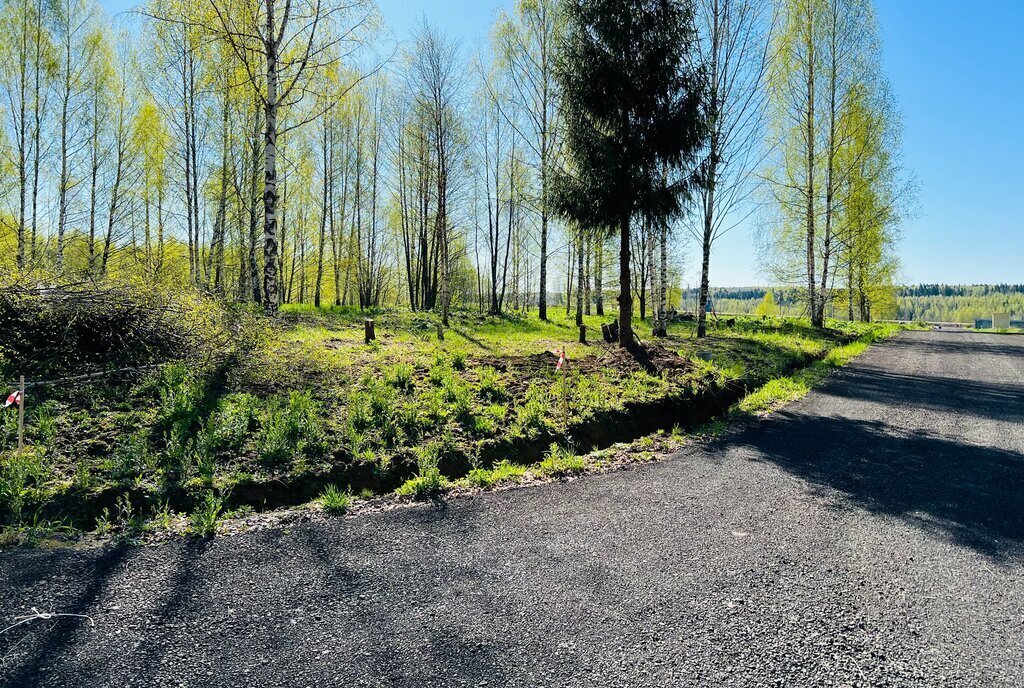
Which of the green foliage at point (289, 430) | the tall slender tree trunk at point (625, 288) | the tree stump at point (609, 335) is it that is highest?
the tall slender tree trunk at point (625, 288)

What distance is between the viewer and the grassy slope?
427 centimetres

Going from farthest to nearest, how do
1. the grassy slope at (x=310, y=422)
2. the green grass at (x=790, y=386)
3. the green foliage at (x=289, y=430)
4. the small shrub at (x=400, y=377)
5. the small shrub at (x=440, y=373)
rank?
1. the green grass at (x=790, y=386)
2. the small shrub at (x=440, y=373)
3. the small shrub at (x=400, y=377)
4. the green foliage at (x=289, y=430)
5. the grassy slope at (x=310, y=422)

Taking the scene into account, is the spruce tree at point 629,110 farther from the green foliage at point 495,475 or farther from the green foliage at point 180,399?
the green foliage at point 180,399

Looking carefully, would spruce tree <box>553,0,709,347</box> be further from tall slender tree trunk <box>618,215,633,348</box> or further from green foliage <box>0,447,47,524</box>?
green foliage <box>0,447,47,524</box>

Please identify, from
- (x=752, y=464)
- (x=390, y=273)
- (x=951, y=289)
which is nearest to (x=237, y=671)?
(x=752, y=464)

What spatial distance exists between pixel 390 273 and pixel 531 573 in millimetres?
41639

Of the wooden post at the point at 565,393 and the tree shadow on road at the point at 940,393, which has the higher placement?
the wooden post at the point at 565,393

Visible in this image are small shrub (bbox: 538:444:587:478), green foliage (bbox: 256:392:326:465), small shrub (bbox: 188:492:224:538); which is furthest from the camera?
small shrub (bbox: 538:444:587:478)

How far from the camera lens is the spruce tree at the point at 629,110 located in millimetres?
10086

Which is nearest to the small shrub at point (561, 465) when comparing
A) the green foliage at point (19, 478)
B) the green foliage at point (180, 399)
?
the green foliage at point (180, 399)

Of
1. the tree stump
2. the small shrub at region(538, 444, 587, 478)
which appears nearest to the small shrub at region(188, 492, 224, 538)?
the small shrub at region(538, 444, 587, 478)

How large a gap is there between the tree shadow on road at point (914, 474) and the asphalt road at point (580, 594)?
0.03m

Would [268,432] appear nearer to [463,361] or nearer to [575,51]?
[463,361]

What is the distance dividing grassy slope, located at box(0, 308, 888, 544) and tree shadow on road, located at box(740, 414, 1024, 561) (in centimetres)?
164
